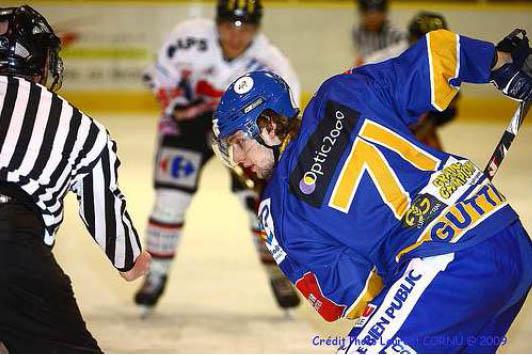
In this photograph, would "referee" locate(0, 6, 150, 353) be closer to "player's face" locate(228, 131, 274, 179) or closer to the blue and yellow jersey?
"player's face" locate(228, 131, 274, 179)

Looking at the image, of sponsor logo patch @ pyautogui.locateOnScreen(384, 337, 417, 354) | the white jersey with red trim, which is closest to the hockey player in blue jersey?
sponsor logo patch @ pyautogui.locateOnScreen(384, 337, 417, 354)

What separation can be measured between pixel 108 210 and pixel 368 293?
0.67 meters

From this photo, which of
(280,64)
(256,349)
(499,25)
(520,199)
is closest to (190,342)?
(256,349)

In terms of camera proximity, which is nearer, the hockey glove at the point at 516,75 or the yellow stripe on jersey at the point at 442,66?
the yellow stripe on jersey at the point at 442,66

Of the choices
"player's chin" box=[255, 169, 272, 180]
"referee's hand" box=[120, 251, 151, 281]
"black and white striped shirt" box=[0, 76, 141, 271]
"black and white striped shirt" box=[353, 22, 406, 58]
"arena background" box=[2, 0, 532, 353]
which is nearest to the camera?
"black and white striped shirt" box=[0, 76, 141, 271]

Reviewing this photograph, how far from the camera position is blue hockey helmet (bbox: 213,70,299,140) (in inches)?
94.1

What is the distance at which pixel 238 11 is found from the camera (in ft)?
14.8

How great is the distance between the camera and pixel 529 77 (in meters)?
2.55

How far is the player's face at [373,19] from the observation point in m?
7.89

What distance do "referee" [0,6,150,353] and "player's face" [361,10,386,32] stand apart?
5.49m

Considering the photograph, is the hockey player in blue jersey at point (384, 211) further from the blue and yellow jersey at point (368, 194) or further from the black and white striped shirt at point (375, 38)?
the black and white striped shirt at point (375, 38)

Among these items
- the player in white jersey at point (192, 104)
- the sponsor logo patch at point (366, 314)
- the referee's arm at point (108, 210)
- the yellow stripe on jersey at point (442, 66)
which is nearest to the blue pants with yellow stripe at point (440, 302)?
the sponsor logo patch at point (366, 314)

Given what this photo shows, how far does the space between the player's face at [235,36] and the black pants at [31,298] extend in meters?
2.37

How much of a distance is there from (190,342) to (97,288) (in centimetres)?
87
